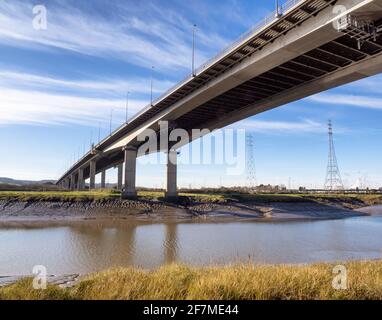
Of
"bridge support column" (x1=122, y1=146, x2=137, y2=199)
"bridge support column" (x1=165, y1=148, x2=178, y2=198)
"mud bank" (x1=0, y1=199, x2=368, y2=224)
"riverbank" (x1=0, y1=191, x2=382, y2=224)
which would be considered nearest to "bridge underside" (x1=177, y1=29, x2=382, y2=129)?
"bridge support column" (x1=165, y1=148, x2=178, y2=198)

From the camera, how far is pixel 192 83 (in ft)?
127

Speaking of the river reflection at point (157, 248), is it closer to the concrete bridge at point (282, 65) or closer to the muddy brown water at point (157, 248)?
the muddy brown water at point (157, 248)

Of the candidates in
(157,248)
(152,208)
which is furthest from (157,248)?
(152,208)

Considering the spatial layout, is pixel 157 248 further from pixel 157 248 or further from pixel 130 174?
pixel 130 174

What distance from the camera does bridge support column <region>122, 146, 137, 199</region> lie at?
5187cm

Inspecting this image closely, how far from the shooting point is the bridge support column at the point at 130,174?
170ft

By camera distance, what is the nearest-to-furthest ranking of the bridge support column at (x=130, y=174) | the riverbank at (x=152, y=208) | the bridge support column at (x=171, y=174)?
the riverbank at (x=152, y=208) → the bridge support column at (x=130, y=174) → the bridge support column at (x=171, y=174)

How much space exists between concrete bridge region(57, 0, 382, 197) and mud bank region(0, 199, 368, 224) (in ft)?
17.4

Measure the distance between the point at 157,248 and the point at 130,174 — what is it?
35686 mm

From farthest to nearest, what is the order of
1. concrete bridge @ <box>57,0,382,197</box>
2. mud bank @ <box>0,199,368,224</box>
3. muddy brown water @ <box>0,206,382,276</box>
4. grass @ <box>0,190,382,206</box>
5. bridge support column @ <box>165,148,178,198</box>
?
bridge support column @ <box>165,148,178,198</box>, grass @ <box>0,190,382,206</box>, mud bank @ <box>0,199,368,224</box>, concrete bridge @ <box>57,0,382,197</box>, muddy brown water @ <box>0,206,382,276</box>

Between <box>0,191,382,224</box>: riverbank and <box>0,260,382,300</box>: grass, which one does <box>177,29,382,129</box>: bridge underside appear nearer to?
<box>0,191,382,224</box>: riverbank

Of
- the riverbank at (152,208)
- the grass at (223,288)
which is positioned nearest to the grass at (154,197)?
the riverbank at (152,208)

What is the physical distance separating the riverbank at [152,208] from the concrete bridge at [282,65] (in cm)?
467

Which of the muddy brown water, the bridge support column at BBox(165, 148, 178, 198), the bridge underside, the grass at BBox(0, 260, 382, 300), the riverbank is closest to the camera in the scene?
the grass at BBox(0, 260, 382, 300)
